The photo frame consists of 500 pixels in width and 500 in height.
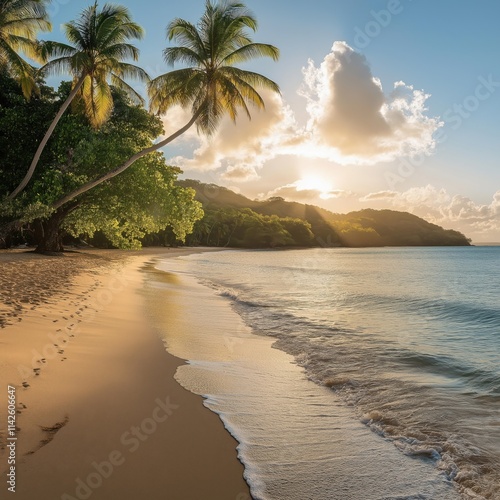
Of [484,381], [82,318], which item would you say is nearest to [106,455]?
[82,318]

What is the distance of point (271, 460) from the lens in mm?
3494

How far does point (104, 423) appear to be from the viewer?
3.79 meters

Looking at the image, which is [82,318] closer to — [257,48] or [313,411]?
[313,411]

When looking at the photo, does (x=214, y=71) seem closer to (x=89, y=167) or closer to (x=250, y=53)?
(x=250, y=53)

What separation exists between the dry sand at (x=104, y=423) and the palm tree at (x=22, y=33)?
16546 millimetres

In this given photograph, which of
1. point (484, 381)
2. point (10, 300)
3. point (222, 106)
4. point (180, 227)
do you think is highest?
point (222, 106)

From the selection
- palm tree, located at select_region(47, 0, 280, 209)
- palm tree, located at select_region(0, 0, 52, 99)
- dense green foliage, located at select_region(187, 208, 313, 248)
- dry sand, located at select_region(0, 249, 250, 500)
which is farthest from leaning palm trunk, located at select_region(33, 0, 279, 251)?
dense green foliage, located at select_region(187, 208, 313, 248)

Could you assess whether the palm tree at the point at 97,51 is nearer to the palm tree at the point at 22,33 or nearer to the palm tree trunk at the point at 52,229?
the palm tree at the point at 22,33

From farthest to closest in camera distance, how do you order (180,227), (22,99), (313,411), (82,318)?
(180,227), (22,99), (82,318), (313,411)

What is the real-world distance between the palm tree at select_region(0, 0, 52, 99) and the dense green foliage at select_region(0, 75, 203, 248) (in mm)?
2633

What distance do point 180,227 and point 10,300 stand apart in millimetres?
18793

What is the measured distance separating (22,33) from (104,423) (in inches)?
982

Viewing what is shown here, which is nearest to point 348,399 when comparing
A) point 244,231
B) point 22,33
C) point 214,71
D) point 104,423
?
point 104,423

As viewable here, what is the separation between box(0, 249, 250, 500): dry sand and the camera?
2.89m
